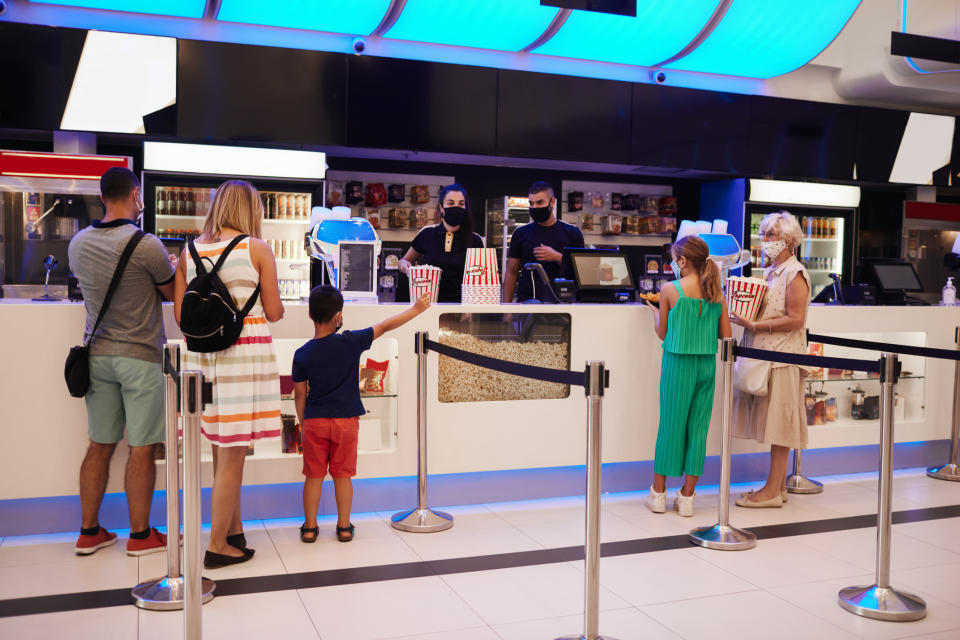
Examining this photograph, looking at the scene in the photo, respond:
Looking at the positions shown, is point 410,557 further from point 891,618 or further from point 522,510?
point 891,618

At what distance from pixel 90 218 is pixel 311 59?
2105 millimetres

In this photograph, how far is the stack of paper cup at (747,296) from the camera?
177 inches

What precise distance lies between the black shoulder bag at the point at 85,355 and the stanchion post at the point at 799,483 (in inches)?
151

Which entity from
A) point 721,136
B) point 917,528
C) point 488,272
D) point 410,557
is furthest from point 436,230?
point 721,136

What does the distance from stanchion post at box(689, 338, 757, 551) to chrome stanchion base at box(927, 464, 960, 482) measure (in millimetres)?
2165

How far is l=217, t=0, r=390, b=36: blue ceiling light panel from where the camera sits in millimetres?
6660

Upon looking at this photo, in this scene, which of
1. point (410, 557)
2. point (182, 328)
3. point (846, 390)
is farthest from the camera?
point (846, 390)

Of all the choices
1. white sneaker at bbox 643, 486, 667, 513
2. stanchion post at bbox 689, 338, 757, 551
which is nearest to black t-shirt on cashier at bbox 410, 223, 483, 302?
white sneaker at bbox 643, 486, 667, 513

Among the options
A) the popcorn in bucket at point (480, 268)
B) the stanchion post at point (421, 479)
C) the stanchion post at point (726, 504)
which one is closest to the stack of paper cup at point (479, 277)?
the popcorn in bucket at point (480, 268)

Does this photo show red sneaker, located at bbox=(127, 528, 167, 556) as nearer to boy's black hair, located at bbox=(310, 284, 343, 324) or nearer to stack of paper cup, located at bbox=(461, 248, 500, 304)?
boy's black hair, located at bbox=(310, 284, 343, 324)

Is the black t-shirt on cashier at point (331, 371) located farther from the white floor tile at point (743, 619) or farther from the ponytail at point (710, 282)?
the ponytail at point (710, 282)

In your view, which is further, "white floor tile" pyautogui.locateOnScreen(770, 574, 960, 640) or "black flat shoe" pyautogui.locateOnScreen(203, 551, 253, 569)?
"black flat shoe" pyautogui.locateOnScreen(203, 551, 253, 569)

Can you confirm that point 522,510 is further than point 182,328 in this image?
Yes

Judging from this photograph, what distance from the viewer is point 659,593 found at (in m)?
3.25
